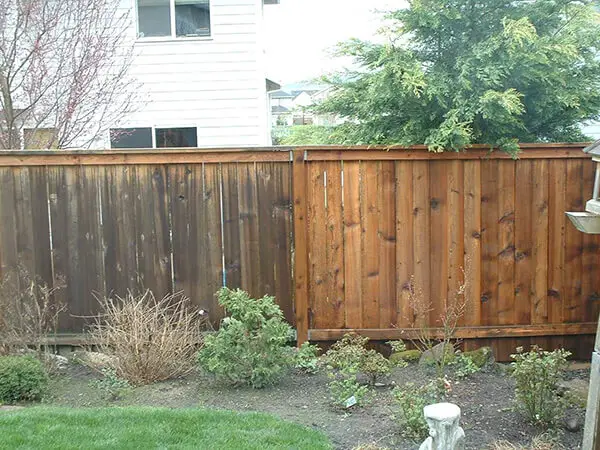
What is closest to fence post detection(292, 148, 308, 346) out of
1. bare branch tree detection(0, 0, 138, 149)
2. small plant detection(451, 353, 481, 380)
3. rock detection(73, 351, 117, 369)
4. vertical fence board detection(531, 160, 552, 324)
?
Result: small plant detection(451, 353, 481, 380)

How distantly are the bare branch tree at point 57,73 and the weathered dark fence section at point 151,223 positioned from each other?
8.11 ft

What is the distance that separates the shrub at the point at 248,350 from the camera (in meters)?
5.44

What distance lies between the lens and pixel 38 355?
5.86 metres

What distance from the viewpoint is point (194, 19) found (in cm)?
1228

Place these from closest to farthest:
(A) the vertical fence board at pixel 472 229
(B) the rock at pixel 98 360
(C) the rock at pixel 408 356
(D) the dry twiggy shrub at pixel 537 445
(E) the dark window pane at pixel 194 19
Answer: (D) the dry twiggy shrub at pixel 537 445
(B) the rock at pixel 98 360
(C) the rock at pixel 408 356
(A) the vertical fence board at pixel 472 229
(E) the dark window pane at pixel 194 19

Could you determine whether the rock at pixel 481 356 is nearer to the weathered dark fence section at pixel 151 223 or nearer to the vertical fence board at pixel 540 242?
the vertical fence board at pixel 540 242

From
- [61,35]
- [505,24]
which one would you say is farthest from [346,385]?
[61,35]

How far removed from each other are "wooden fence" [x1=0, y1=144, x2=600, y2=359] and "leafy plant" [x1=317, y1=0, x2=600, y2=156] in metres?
0.38

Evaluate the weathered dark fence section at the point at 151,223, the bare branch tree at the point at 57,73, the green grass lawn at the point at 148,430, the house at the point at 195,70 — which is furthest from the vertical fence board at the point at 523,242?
the house at the point at 195,70

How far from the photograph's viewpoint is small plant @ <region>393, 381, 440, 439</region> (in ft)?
14.4

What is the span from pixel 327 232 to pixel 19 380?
2924mm

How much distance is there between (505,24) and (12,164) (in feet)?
15.3

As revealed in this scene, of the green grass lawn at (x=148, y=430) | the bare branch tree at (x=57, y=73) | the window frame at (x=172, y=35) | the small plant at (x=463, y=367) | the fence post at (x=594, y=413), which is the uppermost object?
the window frame at (x=172, y=35)

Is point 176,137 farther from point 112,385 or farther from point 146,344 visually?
point 112,385
